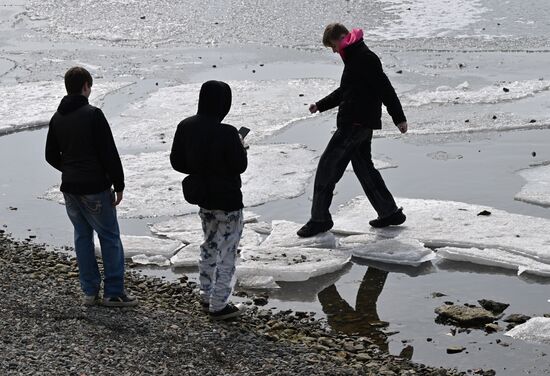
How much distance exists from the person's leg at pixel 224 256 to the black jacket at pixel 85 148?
73 cm

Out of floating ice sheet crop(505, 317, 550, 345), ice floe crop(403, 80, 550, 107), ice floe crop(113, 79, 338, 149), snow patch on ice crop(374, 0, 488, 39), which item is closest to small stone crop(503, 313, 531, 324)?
floating ice sheet crop(505, 317, 550, 345)

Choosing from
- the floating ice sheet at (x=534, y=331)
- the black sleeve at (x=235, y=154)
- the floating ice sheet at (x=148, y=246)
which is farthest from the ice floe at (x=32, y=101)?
the floating ice sheet at (x=534, y=331)

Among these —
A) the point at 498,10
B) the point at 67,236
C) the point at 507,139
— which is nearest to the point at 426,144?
the point at 507,139

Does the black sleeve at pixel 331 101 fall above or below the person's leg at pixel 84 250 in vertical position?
above

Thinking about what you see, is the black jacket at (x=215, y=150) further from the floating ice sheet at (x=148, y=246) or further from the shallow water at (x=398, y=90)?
the floating ice sheet at (x=148, y=246)

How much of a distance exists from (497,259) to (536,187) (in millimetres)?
2113

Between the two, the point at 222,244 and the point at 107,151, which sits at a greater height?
the point at 107,151

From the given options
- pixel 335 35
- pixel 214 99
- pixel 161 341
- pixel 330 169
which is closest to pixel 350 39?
pixel 335 35

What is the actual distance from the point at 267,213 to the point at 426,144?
2950 mm

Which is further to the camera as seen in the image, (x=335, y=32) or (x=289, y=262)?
(x=335, y=32)

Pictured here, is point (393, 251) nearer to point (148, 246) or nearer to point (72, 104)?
point (148, 246)

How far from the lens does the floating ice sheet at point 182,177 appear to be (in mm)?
10195

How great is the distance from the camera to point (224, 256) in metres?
7.28

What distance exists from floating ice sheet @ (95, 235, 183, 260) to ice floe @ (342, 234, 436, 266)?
1.42 meters
